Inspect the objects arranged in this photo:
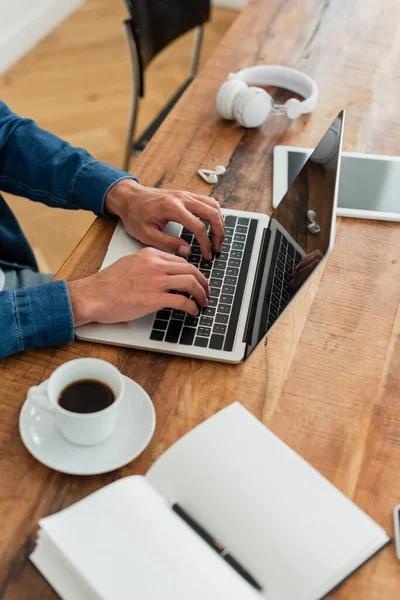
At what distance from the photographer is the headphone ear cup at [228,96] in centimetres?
127

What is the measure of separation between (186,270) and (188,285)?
29mm

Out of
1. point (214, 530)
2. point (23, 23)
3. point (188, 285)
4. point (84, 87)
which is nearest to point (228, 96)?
point (188, 285)

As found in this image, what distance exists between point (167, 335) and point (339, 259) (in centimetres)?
33

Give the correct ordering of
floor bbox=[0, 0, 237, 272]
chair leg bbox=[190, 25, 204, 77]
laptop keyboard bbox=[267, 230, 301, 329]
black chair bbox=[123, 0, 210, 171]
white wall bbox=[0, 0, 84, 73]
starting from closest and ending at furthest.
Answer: laptop keyboard bbox=[267, 230, 301, 329], black chair bbox=[123, 0, 210, 171], chair leg bbox=[190, 25, 204, 77], floor bbox=[0, 0, 237, 272], white wall bbox=[0, 0, 84, 73]

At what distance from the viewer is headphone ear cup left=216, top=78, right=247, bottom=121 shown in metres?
1.27

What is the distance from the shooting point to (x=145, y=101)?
9.16 ft

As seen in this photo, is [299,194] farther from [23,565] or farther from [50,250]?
[50,250]

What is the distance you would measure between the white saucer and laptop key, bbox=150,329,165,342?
10 cm

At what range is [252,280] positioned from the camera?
100 centimetres

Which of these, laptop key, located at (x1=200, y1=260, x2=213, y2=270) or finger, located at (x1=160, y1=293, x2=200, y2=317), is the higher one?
finger, located at (x1=160, y1=293, x2=200, y2=317)

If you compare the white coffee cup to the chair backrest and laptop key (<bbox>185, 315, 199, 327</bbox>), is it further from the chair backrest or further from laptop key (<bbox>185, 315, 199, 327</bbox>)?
the chair backrest

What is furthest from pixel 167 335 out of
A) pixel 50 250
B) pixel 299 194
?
pixel 50 250

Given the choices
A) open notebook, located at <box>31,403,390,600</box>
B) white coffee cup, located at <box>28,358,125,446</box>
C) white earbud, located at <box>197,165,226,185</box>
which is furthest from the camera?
white earbud, located at <box>197,165,226,185</box>

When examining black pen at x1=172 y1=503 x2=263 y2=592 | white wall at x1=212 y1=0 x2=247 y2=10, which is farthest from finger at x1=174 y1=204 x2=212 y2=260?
white wall at x1=212 y1=0 x2=247 y2=10
